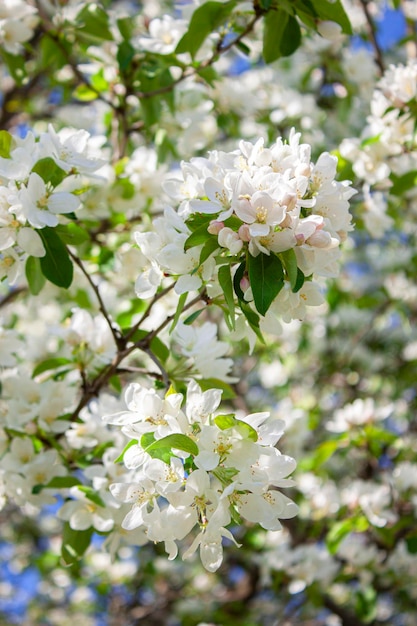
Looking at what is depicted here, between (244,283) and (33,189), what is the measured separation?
50cm

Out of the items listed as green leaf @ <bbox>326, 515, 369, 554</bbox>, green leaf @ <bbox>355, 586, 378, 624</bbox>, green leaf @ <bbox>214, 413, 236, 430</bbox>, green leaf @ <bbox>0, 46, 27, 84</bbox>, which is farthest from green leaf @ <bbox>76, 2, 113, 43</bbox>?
green leaf @ <bbox>355, 586, 378, 624</bbox>

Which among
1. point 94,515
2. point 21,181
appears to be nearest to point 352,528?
point 94,515

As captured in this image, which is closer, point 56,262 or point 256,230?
point 256,230

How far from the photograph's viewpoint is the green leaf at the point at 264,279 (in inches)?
47.3

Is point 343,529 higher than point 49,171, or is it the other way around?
point 49,171

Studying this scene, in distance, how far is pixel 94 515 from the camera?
1705 mm

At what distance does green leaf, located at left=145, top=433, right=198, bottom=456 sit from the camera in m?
1.14

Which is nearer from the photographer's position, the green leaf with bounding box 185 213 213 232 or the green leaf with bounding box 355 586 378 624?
the green leaf with bounding box 185 213 213 232

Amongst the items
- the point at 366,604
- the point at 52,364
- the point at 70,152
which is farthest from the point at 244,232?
the point at 366,604

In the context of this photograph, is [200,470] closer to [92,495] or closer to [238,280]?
[238,280]

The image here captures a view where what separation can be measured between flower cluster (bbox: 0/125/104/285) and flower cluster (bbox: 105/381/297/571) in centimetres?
44

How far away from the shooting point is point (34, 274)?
1.64 metres

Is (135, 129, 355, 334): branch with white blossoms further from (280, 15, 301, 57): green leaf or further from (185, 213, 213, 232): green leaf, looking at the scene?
(280, 15, 301, 57): green leaf

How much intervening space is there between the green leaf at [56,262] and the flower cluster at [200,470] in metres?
0.39
